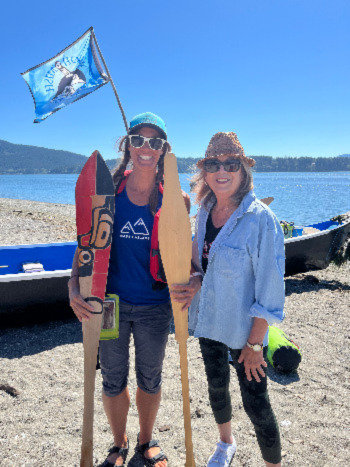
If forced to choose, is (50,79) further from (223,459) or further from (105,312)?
(223,459)

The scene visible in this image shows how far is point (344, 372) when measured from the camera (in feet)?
11.6

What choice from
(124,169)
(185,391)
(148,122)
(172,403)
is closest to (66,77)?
(124,169)

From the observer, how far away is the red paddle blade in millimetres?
1883

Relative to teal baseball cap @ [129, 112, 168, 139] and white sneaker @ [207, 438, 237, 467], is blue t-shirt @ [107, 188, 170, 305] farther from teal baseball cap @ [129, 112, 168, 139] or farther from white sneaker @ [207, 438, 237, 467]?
white sneaker @ [207, 438, 237, 467]

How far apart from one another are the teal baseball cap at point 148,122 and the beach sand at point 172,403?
2.04 metres

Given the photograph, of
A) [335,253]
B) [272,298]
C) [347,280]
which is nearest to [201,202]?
[272,298]

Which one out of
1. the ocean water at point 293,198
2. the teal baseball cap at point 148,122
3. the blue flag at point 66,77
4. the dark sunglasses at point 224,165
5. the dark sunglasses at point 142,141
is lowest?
the ocean water at point 293,198

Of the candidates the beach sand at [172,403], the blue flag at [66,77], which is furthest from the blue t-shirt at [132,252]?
the blue flag at [66,77]

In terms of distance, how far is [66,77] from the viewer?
6.67 meters

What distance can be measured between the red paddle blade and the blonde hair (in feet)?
1.60

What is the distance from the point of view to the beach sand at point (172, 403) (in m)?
2.42

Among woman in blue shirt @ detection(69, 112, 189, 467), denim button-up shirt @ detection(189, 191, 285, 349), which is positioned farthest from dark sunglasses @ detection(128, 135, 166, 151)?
denim button-up shirt @ detection(189, 191, 285, 349)

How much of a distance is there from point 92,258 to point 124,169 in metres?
0.56

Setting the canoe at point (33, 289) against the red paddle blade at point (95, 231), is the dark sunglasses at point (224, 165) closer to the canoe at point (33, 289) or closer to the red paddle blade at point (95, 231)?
the red paddle blade at point (95, 231)
